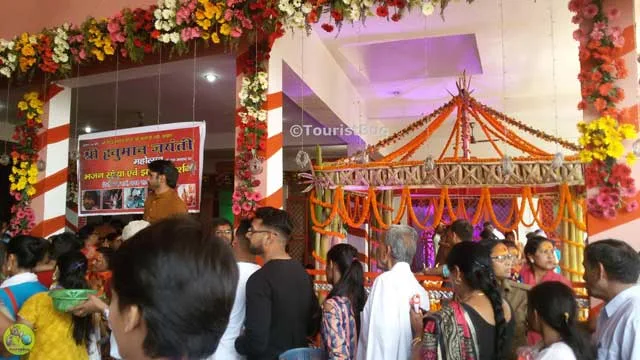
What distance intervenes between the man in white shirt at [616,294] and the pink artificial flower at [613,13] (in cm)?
183

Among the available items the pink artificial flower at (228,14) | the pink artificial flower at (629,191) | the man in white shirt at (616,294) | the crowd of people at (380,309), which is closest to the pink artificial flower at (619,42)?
the pink artificial flower at (629,191)

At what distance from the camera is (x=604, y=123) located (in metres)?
3.30

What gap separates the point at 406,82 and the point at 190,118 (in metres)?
3.45

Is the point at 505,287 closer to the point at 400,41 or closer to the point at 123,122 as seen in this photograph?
the point at 400,41

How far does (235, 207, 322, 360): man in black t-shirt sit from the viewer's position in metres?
2.34

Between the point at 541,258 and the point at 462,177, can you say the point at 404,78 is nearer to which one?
the point at 462,177

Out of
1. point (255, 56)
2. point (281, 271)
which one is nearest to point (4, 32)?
point (255, 56)

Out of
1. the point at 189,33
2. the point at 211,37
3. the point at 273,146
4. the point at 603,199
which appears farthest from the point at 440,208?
the point at 189,33

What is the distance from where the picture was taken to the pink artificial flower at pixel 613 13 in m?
3.39

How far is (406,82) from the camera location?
7695 mm

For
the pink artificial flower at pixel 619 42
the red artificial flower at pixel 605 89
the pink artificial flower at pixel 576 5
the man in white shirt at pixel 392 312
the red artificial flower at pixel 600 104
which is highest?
the pink artificial flower at pixel 576 5

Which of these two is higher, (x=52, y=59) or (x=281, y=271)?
(x=52, y=59)

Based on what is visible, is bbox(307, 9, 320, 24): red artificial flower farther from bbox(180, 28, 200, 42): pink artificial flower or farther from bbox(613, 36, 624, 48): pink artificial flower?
bbox(613, 36, 624, 48): pink artificial flower

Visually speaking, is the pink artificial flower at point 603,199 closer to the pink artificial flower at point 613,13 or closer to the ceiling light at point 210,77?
the pink artificial flower at point 613,13
